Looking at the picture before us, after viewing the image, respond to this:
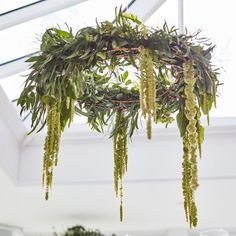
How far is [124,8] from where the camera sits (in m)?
3.24

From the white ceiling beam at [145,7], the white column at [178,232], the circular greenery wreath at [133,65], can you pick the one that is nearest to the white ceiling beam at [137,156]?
the white ceiling beam at [145,7]

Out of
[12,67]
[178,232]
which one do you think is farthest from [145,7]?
[178,232]

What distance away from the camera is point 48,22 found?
10.5 ft

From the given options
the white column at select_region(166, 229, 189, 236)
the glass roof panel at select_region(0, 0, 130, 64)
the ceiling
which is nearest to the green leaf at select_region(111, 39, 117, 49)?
→ the ceiling

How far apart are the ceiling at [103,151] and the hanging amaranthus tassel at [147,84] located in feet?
4.61

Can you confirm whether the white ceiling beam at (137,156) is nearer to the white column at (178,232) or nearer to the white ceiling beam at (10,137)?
the white ceiling beam at (10,137)

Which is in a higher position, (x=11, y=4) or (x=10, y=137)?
(x=11, y=4)

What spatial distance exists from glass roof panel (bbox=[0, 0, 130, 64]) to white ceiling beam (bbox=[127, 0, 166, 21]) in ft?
0.24

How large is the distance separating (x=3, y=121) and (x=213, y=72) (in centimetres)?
240

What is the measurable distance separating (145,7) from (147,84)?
6.27ft

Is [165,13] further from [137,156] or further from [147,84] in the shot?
[147,84]

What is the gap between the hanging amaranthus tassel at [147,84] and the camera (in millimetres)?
1382

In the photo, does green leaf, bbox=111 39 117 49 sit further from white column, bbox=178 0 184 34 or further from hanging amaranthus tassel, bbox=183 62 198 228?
Result: white column, bbox=178 0 184 34

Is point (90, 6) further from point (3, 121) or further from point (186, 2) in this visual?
point (3, 121)
